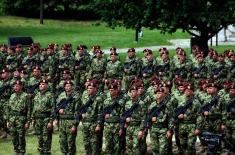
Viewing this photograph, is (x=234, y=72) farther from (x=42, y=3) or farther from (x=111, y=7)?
(x=42, y=3)

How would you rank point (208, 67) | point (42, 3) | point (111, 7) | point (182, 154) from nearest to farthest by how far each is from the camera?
point (182, 154) → point (208, 67) → point (111, 7) → point (42, 3)

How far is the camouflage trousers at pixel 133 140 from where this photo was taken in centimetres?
1577

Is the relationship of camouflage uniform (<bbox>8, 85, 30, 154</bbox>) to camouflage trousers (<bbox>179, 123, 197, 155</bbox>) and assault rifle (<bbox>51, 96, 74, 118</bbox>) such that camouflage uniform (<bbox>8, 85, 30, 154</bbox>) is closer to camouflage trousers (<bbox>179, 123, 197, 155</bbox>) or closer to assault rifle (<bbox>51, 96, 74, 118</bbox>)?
assault rifle (<bbox>51, 96, 74, 118</bbox>)

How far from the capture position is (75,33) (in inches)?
2163

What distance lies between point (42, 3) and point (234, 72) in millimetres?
45094

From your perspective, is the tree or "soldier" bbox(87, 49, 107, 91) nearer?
"soldier" bbox(87, 49, 107, 91)

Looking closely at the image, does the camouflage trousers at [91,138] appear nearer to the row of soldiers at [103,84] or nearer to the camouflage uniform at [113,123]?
the row of soldiers at [103,84]

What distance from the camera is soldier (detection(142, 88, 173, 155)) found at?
15.5 m

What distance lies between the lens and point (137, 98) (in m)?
15.9

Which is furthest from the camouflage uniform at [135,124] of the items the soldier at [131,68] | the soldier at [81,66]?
the soldier at [81,66]

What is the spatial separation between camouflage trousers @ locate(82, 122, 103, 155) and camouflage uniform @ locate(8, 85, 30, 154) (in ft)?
5.69

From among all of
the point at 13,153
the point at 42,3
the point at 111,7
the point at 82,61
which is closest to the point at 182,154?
the point at 13,153

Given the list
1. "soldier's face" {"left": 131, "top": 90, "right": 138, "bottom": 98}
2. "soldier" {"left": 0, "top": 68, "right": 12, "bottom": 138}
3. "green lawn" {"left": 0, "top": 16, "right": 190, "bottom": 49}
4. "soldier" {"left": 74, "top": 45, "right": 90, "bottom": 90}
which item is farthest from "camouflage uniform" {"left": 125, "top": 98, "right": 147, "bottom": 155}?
"green lawn" {"left": 0, "top": 16, "right": 190, "bottom": 49}

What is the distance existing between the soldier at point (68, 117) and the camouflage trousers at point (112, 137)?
78 centimetres
